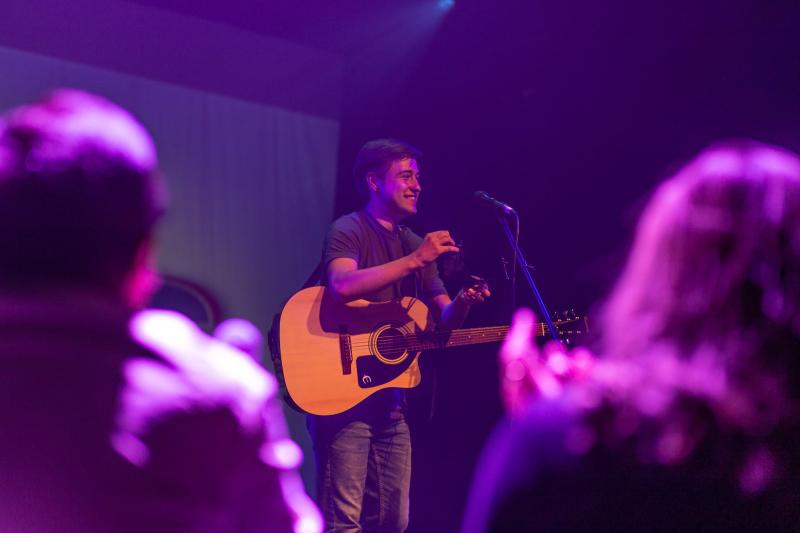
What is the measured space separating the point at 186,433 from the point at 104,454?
0.10 metres

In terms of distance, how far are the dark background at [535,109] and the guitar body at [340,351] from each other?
1.25 m

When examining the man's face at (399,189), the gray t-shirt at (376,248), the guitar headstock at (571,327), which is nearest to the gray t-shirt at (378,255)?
the gray t-shirt at (376,248)

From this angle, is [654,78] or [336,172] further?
[336,172]

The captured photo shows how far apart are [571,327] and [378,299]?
971 mm

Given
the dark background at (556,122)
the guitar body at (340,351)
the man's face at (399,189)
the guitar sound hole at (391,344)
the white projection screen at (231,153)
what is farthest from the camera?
the white projection screen at (231,153)

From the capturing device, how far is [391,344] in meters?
3.46

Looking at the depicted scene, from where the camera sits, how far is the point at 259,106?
534cm

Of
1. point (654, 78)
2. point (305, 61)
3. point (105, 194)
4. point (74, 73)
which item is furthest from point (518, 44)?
point (105, 194)

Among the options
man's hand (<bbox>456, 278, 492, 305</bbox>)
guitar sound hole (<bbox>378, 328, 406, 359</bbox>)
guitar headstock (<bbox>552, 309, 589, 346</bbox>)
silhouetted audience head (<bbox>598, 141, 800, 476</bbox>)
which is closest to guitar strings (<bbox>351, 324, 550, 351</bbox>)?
guitar sound hole (<bbox>378, 328, 406, 359</bbox>)

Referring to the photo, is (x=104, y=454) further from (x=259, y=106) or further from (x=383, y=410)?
(x=259, y=106)

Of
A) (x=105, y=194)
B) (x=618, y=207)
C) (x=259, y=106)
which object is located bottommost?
(x=105, y=194)

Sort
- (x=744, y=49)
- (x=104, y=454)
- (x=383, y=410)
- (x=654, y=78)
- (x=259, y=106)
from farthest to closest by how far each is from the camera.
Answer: (x=259, y=106)
(x=654, y=78)
(x=744, y=49)
(x=383, y=410)
(x=104, y=454)

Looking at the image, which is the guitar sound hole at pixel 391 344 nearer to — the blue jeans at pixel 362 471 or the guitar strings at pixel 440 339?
the guitar strings at pixel 440 339

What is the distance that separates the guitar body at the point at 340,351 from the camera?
330cm
